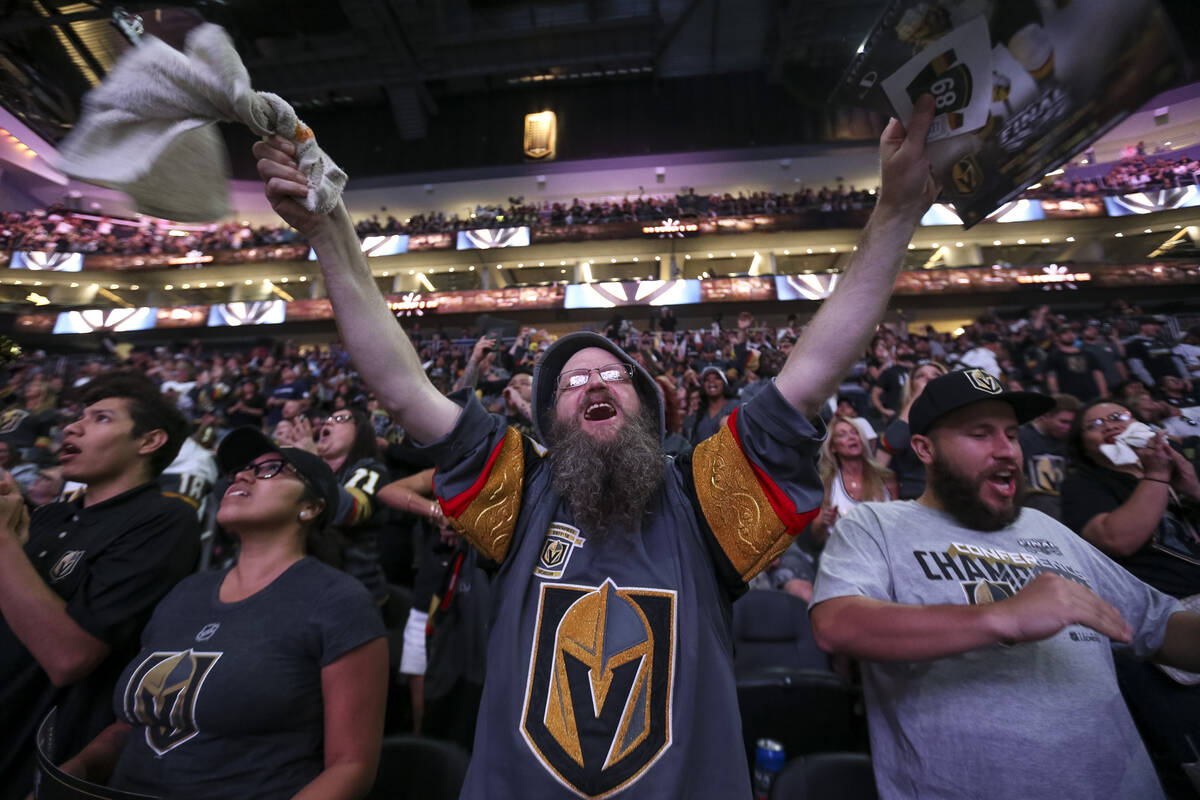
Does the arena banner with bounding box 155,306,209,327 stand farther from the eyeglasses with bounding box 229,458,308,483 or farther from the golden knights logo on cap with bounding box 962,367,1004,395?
the golden knights logo on cap with bounding box 962,367,1004,395

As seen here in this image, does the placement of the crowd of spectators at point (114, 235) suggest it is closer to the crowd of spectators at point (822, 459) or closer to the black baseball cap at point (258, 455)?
the crowd of spectators at point (822, 459)

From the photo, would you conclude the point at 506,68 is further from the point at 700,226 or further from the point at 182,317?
the point at 182,317

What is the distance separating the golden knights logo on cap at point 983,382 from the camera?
1602 millimetres

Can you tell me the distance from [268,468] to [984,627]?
79.3 inches

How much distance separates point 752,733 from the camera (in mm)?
2037

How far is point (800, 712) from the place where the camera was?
2.03 metres

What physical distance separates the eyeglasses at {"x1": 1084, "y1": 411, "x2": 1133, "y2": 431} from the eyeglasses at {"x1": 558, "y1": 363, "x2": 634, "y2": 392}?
2265 millimetres

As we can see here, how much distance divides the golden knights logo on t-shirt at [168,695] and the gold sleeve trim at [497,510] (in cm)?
78

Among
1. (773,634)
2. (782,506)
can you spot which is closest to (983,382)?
(782,506)

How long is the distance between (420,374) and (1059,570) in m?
1.81

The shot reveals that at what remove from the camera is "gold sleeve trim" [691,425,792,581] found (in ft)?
3.90

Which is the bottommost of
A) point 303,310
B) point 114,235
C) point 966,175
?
point 966,175

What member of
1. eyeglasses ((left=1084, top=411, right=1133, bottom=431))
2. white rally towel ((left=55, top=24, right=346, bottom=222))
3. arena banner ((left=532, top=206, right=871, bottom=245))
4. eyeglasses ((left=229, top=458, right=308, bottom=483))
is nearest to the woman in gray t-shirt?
eyeglasses ((left=229, top=458, right=308, bottom=483))

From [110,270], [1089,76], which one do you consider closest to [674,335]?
[1089,76]
